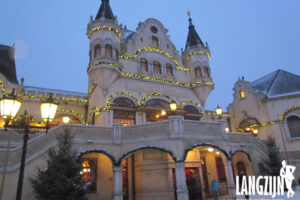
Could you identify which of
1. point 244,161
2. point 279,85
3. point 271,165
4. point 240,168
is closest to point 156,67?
point 244,161

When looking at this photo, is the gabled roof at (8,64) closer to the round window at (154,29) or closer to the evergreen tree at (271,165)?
the round window at (154,29)

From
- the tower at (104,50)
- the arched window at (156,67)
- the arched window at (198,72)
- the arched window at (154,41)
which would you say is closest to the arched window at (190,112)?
the arched window at (198,72)

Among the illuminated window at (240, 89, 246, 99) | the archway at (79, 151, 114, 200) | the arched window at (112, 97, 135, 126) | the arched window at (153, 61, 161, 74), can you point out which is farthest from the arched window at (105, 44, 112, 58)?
the illuminated window at (240, 89, 246, 99)

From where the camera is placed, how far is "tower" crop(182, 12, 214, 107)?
84.7 ft

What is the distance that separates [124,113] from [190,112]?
754 centimetres

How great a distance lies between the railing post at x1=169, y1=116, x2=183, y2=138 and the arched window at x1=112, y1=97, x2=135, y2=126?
631cm

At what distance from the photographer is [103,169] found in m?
17.6

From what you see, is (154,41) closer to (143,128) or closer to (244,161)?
(143,128)

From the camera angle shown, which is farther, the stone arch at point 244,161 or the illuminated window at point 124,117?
the illuminated window at point 124,117

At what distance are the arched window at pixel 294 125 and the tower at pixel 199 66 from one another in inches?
369

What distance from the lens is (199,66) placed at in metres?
26.9

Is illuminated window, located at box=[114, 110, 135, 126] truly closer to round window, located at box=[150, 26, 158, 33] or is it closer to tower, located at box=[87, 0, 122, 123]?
tower, located at box=[87, 0, 122, 123]

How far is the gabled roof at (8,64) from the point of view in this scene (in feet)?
79.4

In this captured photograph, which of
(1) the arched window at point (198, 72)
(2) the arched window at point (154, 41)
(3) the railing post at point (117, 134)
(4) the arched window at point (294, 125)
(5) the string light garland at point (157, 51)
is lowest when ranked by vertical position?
(3) the railing post at point (117, 134)
